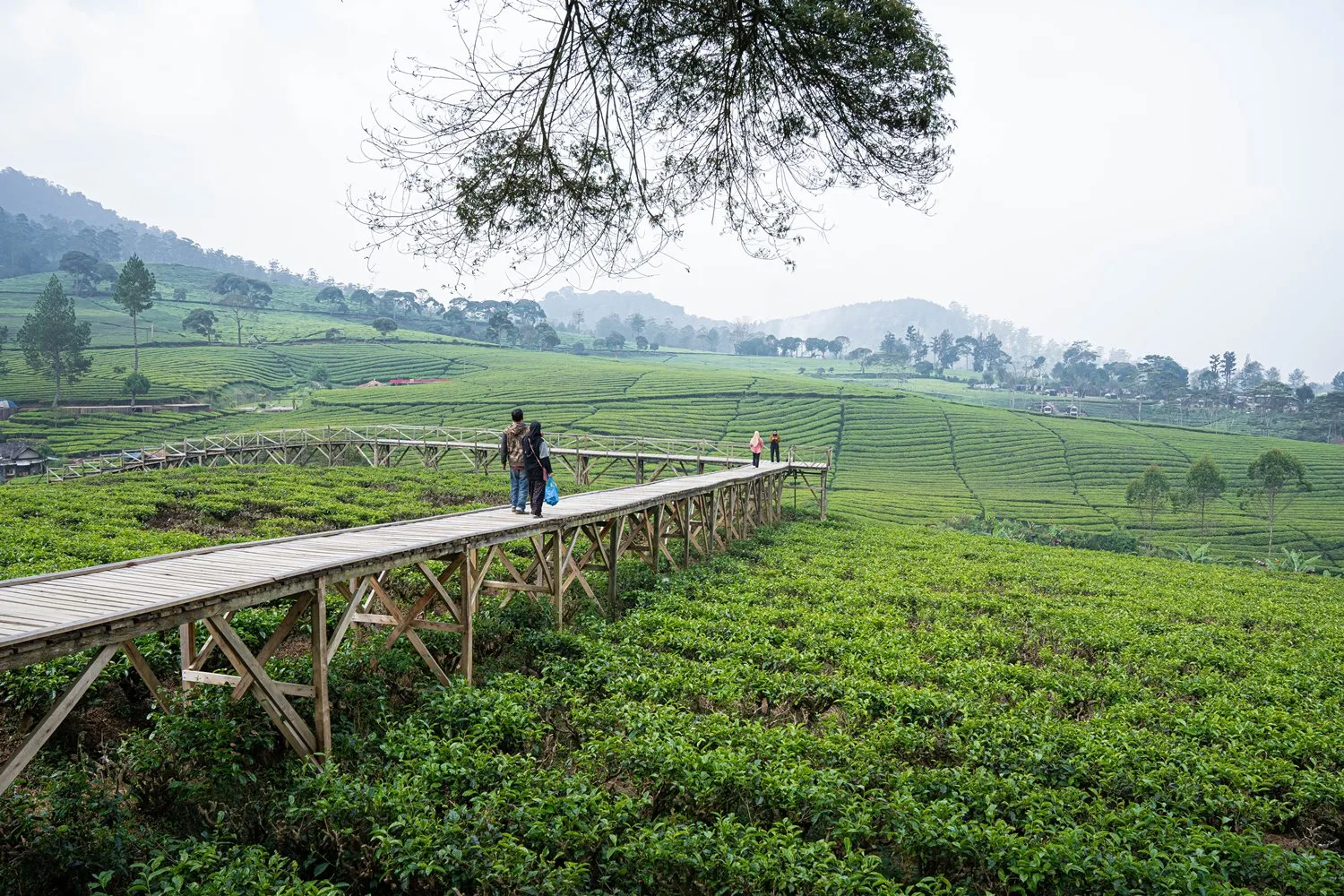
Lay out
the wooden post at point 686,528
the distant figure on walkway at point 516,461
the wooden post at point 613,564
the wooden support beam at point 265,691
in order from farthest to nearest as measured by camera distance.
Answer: the wooden post at point 686,528, the wooden post at point 613,564, the distant figure on walkway at point 516,461, the wooden support beam at point 265,691

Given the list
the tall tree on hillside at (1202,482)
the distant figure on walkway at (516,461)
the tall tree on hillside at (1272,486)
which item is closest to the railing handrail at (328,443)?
the distant figure on walkway at (516,461)

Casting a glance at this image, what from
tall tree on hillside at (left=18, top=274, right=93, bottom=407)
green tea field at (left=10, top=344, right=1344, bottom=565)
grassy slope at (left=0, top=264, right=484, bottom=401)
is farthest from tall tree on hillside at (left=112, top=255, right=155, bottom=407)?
tall tree on hillside at (left=18, top=274, right=93, bottom=407)

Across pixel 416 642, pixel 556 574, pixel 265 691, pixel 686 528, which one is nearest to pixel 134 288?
pixel 686 528

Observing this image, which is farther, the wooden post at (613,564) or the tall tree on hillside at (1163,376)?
the tall tree on hillside at (1163,376)

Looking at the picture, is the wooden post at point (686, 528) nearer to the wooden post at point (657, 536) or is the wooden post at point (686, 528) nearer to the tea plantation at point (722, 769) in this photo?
the wooden post at point (657, 536)

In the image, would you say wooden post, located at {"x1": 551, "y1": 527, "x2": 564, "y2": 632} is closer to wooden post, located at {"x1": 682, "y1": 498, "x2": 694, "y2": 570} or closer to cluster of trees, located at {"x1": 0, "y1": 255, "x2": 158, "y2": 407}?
wooden post, located at {"x1": 682, "y1": 498, "x2": 694, "y2": 570}

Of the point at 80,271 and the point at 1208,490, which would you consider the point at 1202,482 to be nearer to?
the point at 1208,490

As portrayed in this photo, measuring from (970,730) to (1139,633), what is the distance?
7.43 m

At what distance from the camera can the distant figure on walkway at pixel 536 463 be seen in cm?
1127

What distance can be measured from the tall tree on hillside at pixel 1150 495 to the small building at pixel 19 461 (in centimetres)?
6072

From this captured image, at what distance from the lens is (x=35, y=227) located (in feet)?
529

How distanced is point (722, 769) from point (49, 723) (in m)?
4.51

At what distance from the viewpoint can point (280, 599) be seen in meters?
8.23

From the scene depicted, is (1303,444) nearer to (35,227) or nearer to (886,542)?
(886,542)
